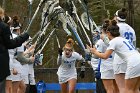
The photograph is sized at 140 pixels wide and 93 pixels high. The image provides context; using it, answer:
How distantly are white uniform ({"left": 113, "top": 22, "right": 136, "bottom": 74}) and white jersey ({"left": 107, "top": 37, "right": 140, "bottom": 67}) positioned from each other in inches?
23.0

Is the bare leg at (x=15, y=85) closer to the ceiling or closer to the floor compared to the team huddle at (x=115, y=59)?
closer to the floor

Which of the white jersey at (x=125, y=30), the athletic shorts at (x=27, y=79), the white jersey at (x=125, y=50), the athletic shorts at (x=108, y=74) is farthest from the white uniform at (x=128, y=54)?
the athletic shorts at (x=27, y=79)

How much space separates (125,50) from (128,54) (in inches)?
3.8

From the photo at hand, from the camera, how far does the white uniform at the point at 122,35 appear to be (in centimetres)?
1068

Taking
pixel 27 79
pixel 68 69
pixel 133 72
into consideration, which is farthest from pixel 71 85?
pixel 133 72

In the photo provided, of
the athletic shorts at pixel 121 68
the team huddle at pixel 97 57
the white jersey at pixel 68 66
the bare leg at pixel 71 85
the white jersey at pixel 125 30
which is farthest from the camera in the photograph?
the white jersey at pixel 68 66

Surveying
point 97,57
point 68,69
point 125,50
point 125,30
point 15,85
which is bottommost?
point 15,85

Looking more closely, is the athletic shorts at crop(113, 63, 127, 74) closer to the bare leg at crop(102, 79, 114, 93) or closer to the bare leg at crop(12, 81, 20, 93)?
the bare leg at crop(102, 79, 114, 93)

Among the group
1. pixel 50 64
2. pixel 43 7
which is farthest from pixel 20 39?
pixel 50 64

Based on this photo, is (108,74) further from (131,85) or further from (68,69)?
(131,85)

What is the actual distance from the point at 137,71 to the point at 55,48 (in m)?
13.9

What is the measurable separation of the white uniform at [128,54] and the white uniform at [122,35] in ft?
1.91

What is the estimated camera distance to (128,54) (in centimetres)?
1002

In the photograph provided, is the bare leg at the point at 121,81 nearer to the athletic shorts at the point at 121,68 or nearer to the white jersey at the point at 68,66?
the athletic shorts at the point at 121,68
